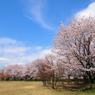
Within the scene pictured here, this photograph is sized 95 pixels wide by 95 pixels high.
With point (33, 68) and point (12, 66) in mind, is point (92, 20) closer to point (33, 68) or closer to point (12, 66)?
point (33, 68)

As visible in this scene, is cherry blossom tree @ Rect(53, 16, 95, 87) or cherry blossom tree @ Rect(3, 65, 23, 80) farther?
cherry blossom tree @ Rect(3, 65, 23, 80)

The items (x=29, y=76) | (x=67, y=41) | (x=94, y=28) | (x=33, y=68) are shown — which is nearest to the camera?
(x=94, y=28)

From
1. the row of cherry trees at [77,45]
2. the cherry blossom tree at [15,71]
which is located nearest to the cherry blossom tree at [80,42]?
the row of cherry trees at [77,45]

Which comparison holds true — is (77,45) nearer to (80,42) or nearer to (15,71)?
(80,42)

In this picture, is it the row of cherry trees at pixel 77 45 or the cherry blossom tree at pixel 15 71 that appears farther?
the cherry blossom tree at pixel 15 71

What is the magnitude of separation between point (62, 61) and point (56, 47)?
2.63 meters

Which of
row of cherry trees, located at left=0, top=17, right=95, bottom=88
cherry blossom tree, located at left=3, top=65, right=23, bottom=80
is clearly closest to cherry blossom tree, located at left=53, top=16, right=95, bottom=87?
row of cherry trees, located at left=0, top=17, right=95, bottom=88

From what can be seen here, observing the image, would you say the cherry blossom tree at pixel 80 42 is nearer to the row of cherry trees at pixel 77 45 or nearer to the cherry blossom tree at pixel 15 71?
the row of cherry trees at pixel 77 45

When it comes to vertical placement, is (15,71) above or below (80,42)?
below

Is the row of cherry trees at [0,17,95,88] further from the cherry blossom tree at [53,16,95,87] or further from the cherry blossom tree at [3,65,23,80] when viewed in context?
the cherry blossom tree at [3,65,23,80]

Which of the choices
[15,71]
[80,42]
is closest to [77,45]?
[80,42]

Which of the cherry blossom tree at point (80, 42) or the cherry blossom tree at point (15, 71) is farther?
the cherry blossom tree at point (15, 71)

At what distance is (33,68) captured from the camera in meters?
56.5

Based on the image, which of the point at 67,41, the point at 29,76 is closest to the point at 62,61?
the point at 67,41
